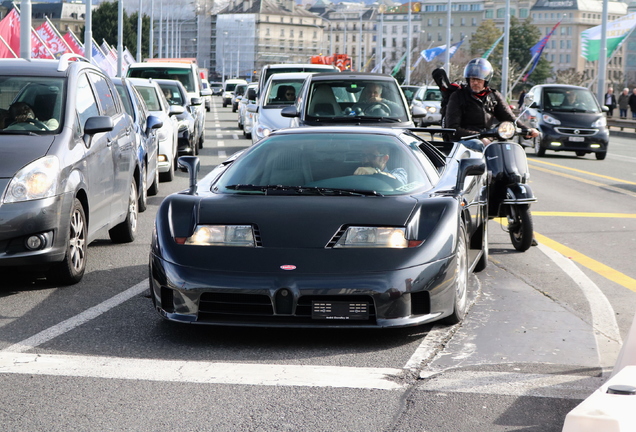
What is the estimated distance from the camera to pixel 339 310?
5652mm

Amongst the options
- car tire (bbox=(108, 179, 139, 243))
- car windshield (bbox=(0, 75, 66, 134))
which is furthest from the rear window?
car windshield (bbox=(0, 75, 66, 134))

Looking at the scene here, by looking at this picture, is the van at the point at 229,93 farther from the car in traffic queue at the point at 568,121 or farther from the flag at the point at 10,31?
the car in traffic queue at the point at 568,121

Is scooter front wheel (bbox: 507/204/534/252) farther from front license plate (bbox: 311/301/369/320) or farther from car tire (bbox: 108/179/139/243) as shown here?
front license plate (bbox: 311/301/369/320)

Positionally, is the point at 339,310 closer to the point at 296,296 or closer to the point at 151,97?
the point at 296,296

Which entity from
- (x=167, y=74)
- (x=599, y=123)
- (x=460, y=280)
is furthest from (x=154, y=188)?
(x=599, y=123)

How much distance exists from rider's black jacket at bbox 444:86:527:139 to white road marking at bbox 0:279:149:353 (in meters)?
4.14

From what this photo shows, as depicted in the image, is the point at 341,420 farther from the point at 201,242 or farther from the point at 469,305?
the point at 469,305

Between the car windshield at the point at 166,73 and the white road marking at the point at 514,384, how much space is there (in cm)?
2130

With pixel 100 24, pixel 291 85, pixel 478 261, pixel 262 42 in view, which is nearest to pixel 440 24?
pixel 262 42

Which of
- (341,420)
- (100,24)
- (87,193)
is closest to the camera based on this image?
(341,420)

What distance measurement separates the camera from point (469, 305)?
6961 mm

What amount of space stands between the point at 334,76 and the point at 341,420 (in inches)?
427

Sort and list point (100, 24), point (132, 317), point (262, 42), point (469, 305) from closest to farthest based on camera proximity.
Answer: point (132, 317) → point (469, 305) → point (100, 24) → point (262, 42)

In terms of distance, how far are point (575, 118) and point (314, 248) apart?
20441mm
